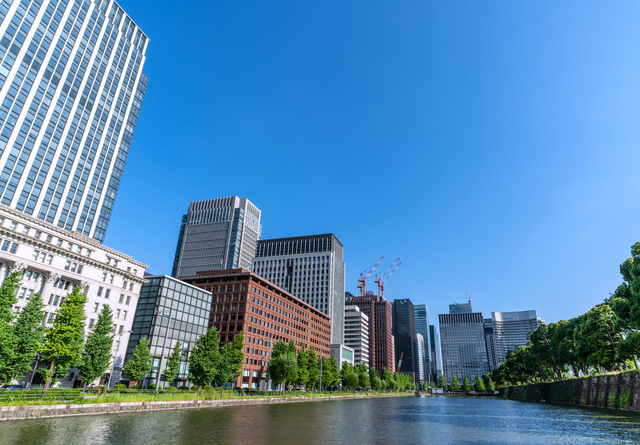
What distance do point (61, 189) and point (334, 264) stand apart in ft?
411

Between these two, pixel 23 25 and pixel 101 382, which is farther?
pixel 23 25

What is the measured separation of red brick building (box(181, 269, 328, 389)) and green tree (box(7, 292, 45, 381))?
63985mm

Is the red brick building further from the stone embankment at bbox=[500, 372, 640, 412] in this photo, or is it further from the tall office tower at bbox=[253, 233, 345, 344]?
the stone embankment at bbox=[500, 372, 640, 412]

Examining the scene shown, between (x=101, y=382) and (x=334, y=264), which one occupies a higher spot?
(x=334, y=264)

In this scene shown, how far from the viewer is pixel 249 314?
11038 cm

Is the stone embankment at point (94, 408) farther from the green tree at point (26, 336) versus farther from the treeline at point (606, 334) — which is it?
the treeline at point (606, 334)

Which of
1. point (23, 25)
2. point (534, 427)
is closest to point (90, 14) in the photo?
point (23, 25)

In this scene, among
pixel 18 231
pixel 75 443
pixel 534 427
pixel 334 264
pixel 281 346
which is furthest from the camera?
pixel 334 264

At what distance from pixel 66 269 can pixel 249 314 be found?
51.1 metres

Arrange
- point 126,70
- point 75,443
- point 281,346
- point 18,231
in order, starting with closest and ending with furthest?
point 75,443, point 18,231, point 281,346, point 126,70

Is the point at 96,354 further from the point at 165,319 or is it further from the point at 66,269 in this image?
the point at 165,319

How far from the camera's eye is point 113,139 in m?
121

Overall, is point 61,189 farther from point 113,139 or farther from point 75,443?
point 75,443

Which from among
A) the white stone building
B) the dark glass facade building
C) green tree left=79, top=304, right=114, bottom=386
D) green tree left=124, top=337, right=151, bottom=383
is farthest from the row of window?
green tree left=79, top=304, right=114, bottom=386
